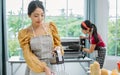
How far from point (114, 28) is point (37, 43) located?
2.26m

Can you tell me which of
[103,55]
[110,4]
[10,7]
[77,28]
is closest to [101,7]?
[110,4]

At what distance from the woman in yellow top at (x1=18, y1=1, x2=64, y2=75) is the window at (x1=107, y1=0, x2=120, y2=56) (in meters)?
2.08

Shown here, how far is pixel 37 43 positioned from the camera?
1.64m

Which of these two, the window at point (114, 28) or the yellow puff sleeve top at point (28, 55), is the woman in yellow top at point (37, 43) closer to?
the yellow puff sleeve top at point (28, 55)

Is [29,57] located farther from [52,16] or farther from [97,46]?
[52,16]

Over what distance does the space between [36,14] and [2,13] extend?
6.43 ft

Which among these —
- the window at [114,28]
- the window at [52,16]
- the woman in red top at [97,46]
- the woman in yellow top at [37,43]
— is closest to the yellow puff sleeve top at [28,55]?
the woman in yellow top at [37,43]

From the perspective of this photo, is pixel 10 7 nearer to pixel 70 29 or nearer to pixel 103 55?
pixel 70 29

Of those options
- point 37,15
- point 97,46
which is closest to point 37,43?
point 37,15

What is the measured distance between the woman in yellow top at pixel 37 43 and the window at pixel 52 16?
1.93m

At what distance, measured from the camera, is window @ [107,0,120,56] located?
3582mm

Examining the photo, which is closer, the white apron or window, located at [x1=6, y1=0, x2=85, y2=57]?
the white apron

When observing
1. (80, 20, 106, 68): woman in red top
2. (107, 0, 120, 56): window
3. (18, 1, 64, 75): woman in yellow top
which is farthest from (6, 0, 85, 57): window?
(18, 1, 64, 75): woman in yellow top

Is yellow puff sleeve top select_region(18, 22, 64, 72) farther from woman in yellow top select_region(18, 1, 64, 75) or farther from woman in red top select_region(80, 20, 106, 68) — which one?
woman in red top select_region(80, 20, 106, 68)
